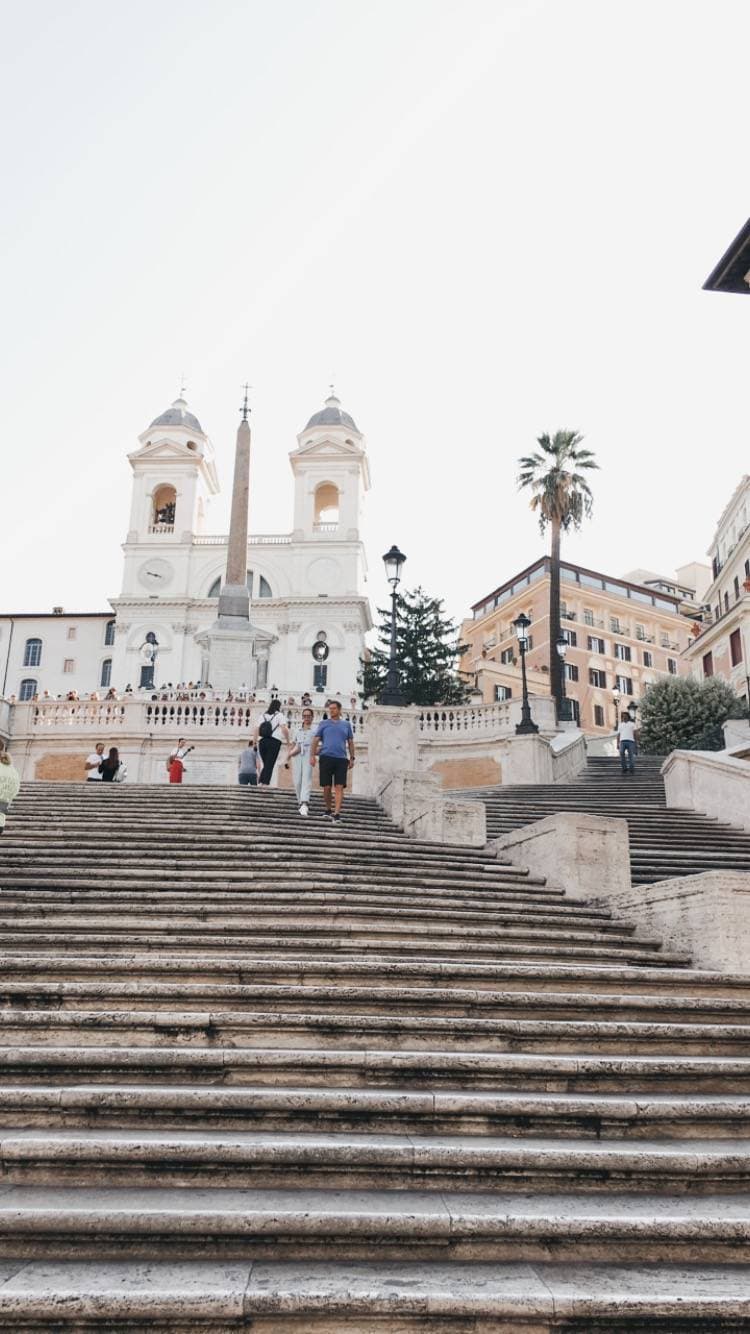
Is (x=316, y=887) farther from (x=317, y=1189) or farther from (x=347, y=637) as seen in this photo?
(x=347, y=637)

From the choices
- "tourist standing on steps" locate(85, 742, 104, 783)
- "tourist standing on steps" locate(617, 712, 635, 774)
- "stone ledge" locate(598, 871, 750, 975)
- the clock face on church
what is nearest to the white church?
the clock face on church

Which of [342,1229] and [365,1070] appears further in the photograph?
[365,1070]

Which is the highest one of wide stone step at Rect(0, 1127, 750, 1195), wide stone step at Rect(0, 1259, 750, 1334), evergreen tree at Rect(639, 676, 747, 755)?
evergreen tree at Rect(639, 676, 747, 755)

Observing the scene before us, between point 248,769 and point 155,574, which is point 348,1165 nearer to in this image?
point 248,769

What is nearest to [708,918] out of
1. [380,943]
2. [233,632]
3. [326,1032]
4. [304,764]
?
[380,943]

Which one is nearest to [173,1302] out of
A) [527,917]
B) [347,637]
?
[527,917]

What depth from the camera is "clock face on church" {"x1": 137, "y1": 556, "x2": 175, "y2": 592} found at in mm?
64938

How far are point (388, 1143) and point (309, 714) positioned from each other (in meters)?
9.36

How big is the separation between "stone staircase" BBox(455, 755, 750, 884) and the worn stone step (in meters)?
6.17

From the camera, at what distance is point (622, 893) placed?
8508 millimetres

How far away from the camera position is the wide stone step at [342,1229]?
3.56 meters

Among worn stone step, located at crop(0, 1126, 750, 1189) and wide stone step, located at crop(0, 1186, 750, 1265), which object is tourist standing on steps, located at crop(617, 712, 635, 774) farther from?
wide stone step, located at crop(0, 1186, 750, 1265)

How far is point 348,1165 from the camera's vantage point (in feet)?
13.4

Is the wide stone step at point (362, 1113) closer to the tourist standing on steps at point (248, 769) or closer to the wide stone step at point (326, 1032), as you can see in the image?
the wide stone step at point (326, 1032)
